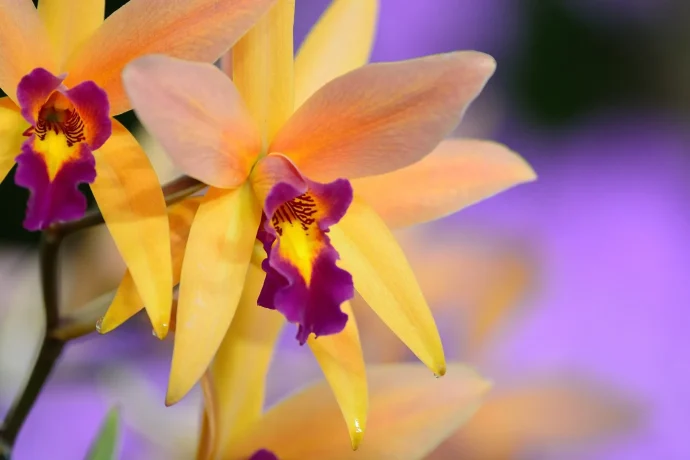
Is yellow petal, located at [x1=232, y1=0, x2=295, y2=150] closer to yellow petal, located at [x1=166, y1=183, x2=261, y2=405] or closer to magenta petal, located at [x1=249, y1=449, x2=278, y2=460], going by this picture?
yellow petal, located at [x1=166, y1=183, x2=261, y2=405]

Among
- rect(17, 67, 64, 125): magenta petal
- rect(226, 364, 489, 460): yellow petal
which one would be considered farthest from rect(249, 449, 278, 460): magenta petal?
rect(17, 67, 64, 125): magenta petal

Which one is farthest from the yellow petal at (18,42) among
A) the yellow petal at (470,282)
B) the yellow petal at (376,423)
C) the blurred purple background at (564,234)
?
the yellow petal at (470,282)

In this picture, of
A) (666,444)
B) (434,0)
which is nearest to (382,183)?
(666,444)

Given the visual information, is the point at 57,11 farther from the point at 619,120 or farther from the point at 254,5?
the point at 619,120

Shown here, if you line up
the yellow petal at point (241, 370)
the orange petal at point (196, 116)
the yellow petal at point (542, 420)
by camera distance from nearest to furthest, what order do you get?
the orange petal at point (196, 116), the yellow petal at point (241, 370), the yellow petal at point (542, 420)

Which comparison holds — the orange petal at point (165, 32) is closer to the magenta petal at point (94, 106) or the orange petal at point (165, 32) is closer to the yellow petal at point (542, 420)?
the magenta petal at point (94, 106)
